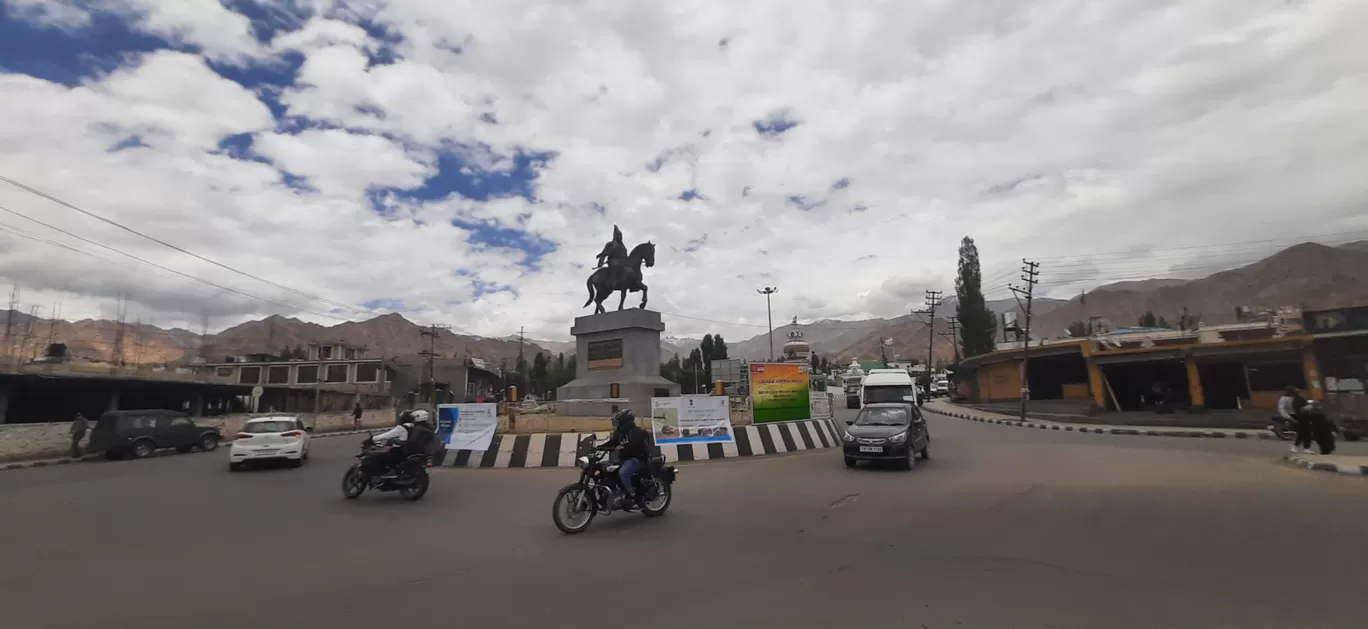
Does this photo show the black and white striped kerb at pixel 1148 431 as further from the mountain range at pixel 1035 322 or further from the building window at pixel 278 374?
the building window at pixel 278 374

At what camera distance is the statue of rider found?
87.0ft

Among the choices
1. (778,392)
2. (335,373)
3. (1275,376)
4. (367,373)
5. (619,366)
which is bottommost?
(778,392)


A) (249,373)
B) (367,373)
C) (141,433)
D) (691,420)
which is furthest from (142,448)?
(249,373)

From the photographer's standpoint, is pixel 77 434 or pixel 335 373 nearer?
pixel 77 434

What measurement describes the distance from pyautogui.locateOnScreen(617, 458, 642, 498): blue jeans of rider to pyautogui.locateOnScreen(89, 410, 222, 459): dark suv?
781 inches

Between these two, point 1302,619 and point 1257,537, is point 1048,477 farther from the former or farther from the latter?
point 1302,619

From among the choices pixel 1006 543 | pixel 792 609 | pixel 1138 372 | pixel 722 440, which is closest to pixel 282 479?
pixel 722 440

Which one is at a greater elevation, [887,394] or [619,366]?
[619,366]

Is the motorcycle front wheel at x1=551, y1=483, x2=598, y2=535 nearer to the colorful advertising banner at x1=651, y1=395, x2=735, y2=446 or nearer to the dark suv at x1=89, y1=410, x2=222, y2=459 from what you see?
the colorful advertising banner at x1=651, y1=395, x2=735, y2=446

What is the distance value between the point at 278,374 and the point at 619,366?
242 ft

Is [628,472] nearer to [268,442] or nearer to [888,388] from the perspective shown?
[268,442]

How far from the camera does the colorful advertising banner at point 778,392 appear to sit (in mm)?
17334

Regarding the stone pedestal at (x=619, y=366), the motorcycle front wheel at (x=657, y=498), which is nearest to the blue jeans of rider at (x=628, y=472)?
the motorcycle front wheel at (x=657, y=498)

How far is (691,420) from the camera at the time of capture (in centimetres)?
1534
